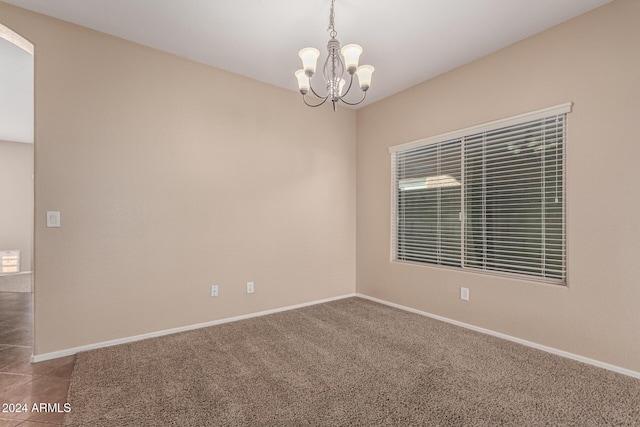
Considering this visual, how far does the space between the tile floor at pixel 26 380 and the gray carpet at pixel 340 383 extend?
106 millimetres

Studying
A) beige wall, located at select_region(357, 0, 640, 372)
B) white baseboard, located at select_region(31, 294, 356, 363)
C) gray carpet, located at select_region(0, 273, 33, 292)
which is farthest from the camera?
gray carpet, located at select_region(0, 273, 33, 292)

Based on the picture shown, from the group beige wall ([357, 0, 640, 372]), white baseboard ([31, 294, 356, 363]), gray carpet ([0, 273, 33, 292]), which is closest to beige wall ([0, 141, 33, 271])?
gray carpet ([0, 273, 33, 292])

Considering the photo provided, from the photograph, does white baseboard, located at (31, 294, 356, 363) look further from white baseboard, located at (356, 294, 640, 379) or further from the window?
the window

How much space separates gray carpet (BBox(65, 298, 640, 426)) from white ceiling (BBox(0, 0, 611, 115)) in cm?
274

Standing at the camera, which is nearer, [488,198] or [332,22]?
[332,22]

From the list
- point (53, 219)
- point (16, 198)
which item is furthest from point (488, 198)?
point (16, 198)

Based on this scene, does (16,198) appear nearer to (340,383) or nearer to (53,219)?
(53,219)

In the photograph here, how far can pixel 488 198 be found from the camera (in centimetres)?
315

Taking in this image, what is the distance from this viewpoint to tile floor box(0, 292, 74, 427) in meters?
1.79

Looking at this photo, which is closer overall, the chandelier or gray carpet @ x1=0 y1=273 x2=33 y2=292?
the chandelier

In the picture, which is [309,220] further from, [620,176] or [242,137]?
[620,176]

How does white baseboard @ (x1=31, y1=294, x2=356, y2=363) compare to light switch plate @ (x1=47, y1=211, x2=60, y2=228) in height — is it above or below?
below

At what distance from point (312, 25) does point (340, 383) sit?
9.12 feet

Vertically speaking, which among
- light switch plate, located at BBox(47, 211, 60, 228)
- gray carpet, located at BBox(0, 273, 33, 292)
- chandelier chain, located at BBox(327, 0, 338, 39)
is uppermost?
chandelier chain, located at BBox(327, 0, 338, 39)
